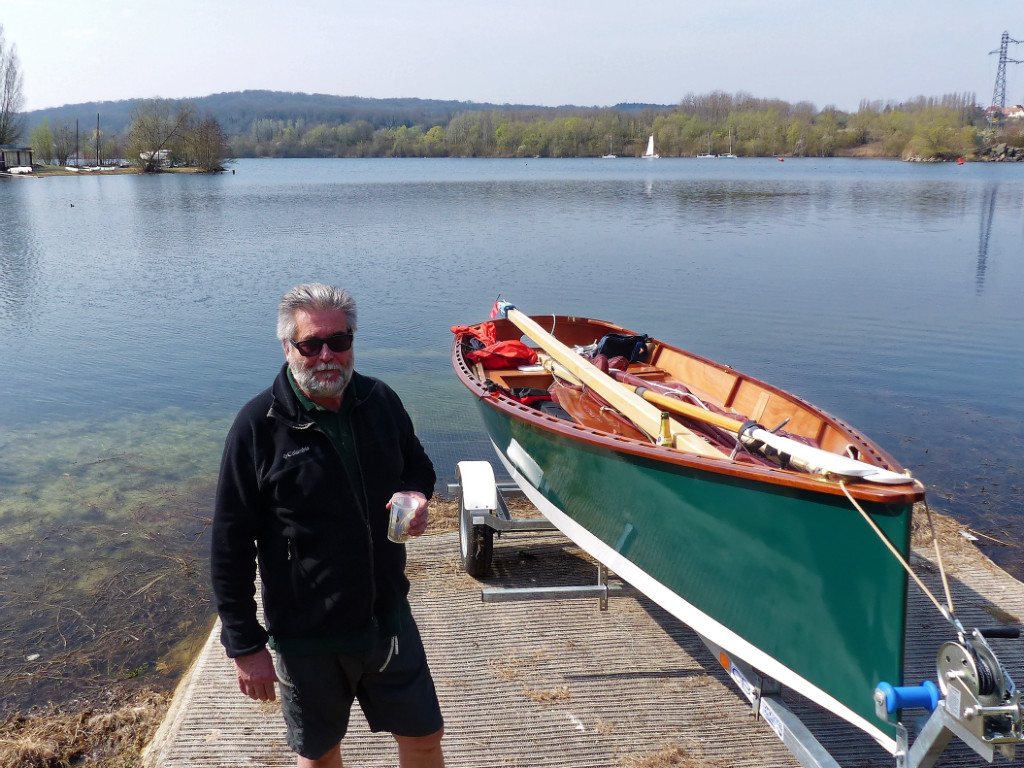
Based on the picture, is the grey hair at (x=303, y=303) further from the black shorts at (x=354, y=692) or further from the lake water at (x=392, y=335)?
the lake water at (x=392, y=335)

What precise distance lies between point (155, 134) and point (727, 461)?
309 feet

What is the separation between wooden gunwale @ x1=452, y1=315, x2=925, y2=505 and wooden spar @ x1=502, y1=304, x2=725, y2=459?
0.21m

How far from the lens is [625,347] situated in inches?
310

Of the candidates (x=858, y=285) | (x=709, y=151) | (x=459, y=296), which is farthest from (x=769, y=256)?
(x=709, y=151)

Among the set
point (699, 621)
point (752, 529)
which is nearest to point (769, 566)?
point (752, 529)

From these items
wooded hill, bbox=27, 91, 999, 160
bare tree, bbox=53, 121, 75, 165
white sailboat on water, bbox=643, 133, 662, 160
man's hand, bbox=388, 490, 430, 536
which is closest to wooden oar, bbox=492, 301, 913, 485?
man's hand, bbox=388, 490, 430, 536

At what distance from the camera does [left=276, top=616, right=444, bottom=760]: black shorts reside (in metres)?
2.75

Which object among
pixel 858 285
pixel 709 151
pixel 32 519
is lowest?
pixel 32 519

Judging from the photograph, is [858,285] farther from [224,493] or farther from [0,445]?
[224,493]

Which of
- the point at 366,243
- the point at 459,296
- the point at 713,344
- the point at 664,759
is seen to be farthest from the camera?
the point at 366,243

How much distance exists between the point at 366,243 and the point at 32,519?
20416 millimetres

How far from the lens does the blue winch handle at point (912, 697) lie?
2902mm

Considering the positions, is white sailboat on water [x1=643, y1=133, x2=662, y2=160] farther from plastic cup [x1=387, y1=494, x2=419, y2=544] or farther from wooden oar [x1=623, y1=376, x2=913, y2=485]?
plastic cup [x1=387, y1=494, x2=419, y2=544]

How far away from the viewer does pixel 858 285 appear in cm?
1947
